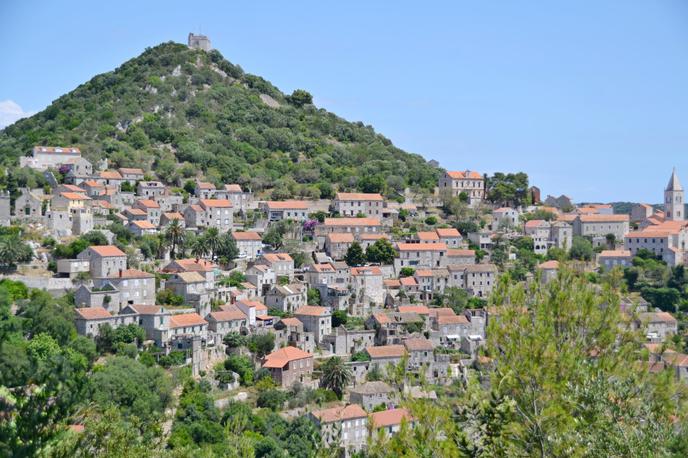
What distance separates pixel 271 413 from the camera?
3750 cm

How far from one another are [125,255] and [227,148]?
3206cm

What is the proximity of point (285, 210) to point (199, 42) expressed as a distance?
45.8 metres

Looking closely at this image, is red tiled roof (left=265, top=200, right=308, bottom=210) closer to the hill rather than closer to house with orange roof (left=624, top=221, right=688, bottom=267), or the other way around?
the hill

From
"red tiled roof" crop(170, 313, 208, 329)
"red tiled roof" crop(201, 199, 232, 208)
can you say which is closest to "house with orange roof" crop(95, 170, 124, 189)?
"red tiled roof" crop(201, 199, 232, 208)

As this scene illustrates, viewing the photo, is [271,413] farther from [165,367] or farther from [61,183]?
[61,183]

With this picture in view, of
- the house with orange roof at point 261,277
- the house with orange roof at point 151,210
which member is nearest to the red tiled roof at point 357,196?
the house with orange roof at point 151,210

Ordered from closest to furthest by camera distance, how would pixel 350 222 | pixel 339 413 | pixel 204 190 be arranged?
pixel 339 413, pixel 350 222, pixel 204 190

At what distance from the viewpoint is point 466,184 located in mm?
74500

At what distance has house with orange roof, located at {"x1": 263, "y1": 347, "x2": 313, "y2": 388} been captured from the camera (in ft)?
136

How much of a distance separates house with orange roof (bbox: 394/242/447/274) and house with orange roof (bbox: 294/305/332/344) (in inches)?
413

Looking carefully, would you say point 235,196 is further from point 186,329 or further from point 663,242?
point 663,242

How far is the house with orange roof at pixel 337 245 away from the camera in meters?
56.8

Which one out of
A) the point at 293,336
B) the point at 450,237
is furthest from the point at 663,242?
the point at 293,336

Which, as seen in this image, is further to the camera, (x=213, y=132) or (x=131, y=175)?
(x=213, y=132)
